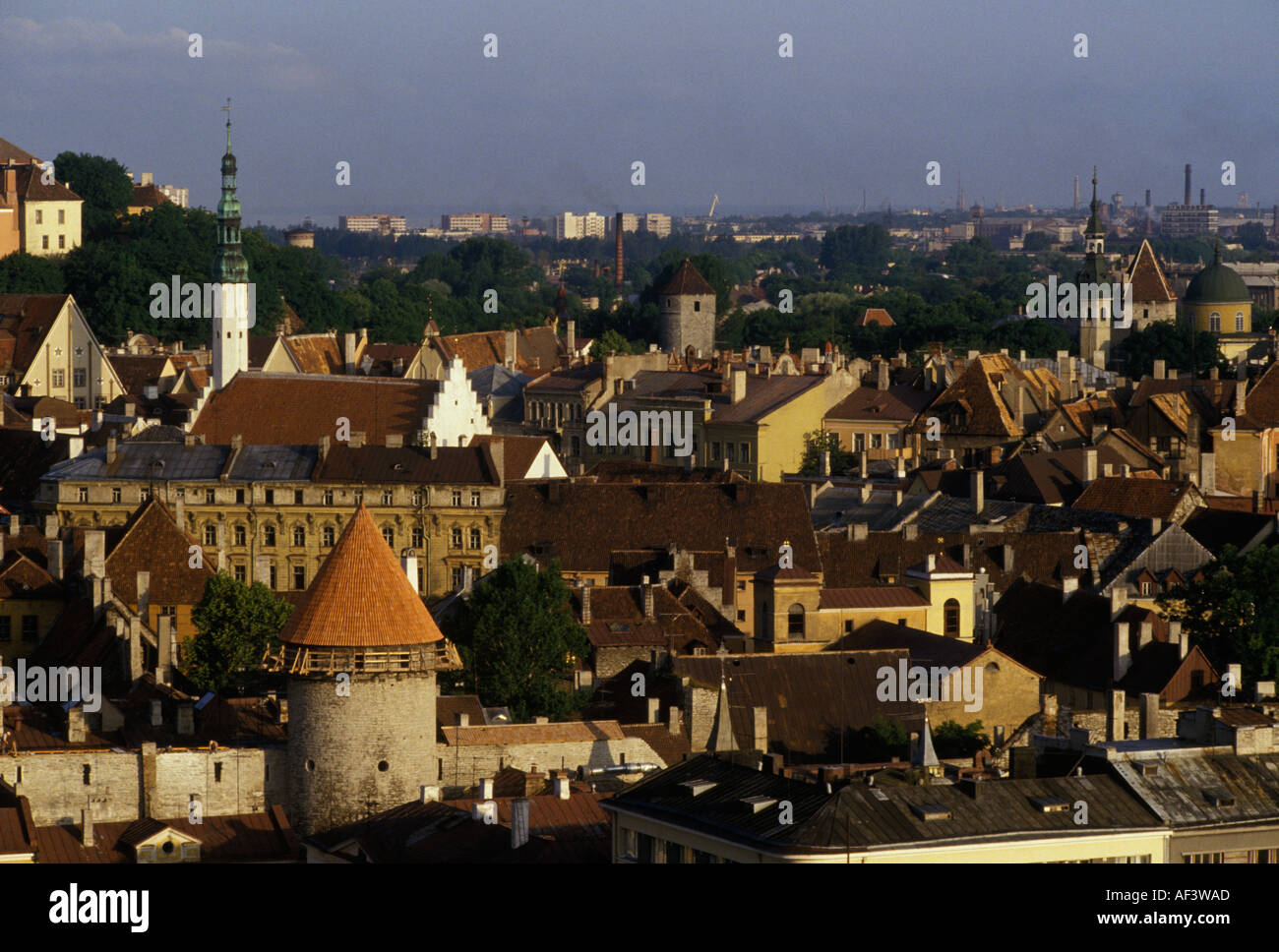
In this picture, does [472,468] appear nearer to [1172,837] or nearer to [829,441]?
[829,441]

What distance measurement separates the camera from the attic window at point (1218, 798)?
111ft

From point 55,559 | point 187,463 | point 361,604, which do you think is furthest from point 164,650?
point 187,463

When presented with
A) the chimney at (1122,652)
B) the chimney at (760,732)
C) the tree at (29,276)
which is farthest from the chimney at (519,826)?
the tree at (29,276)

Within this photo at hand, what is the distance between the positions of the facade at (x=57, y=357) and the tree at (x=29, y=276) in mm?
19028

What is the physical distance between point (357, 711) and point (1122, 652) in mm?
19299

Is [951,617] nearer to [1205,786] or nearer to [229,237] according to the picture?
[1205,786]

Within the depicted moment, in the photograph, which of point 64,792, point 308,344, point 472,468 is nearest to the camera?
point 64,792

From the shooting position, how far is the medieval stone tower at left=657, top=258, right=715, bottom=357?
486 feet

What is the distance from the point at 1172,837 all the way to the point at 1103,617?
79.4 feet

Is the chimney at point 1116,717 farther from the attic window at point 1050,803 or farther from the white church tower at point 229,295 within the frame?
the white church tower at point 229,295

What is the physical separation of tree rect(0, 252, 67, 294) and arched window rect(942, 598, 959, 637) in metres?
82.2
